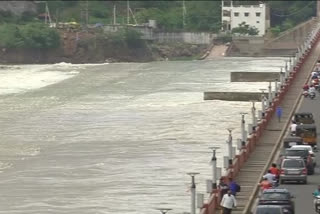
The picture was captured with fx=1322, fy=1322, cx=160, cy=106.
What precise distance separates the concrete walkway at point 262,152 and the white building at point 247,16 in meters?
83.2

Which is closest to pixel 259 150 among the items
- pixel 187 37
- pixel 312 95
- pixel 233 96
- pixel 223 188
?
pixel 223 188

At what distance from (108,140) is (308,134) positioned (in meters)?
11.5

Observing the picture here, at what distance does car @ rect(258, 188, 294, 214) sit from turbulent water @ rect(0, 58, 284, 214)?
15.8 ft

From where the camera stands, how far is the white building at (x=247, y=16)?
162375 millimetres

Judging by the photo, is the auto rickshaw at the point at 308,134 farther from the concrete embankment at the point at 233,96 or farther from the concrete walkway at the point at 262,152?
the concrete embankment at the point at 233,96

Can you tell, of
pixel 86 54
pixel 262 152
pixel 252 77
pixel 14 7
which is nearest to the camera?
pixel 262 152

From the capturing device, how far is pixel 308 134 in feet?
169

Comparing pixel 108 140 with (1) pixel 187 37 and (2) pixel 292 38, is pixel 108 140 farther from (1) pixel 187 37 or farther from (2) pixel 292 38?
(1) pixel 187 37

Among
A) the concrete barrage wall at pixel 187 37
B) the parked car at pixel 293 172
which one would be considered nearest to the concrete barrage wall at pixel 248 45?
the concrete barrage wall at pixel 187 37

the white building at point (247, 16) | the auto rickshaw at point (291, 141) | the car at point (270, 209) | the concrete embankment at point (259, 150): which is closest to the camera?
the car at point (270, 209)

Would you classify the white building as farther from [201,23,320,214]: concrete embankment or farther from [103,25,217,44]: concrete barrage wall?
[201,23,320,214]: concrete embankment

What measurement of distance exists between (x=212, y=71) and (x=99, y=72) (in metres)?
10.3

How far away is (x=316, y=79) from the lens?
7862 cm

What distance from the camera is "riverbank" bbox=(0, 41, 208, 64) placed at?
142 m
